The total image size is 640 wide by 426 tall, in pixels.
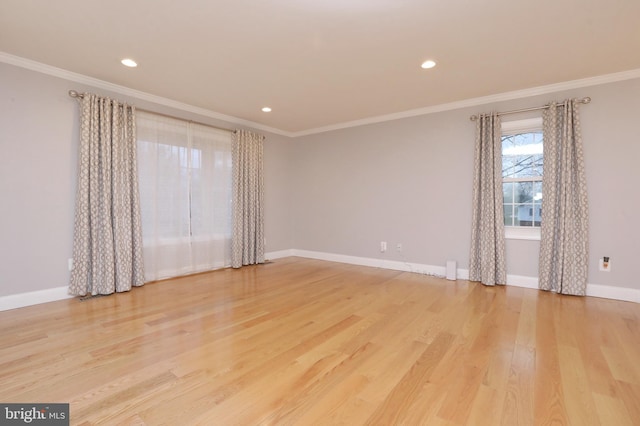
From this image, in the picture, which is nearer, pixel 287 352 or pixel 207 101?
pixel 287 352

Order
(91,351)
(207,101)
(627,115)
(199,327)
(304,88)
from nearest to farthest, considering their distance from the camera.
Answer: (91,351)
(199,327)
(627,115)
(304,88)
(207,101)

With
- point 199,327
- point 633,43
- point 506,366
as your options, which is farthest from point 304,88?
point 506,366

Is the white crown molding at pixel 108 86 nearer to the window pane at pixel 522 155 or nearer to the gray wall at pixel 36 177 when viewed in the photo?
the gray wall at pixel 36 177

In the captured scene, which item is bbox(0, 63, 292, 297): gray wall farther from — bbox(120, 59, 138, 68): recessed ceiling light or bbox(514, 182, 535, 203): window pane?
bbox(514, 182, 535, 203): window pane

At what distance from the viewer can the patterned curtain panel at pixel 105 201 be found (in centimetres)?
324

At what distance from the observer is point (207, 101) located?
4109 mm

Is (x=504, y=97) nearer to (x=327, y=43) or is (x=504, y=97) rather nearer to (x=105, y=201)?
(x=327, y=43)

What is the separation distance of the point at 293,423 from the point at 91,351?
1614 millimetres

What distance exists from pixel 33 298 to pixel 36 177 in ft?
4.00

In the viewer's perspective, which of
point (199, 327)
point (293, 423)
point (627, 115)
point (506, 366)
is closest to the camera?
point (293, 423)

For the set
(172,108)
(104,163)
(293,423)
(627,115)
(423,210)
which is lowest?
(293,423)

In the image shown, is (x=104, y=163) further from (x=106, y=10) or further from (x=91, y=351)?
(x=91, y=351)

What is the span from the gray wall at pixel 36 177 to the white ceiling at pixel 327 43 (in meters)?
0.33

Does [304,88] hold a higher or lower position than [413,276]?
higher
